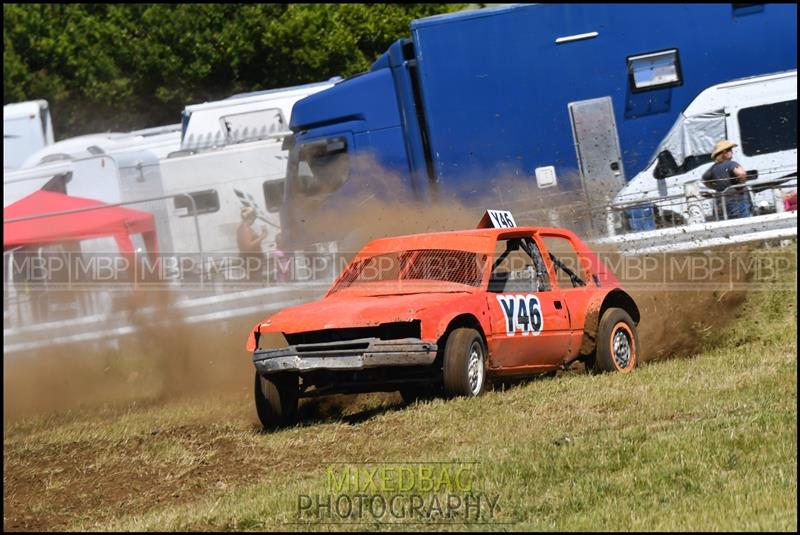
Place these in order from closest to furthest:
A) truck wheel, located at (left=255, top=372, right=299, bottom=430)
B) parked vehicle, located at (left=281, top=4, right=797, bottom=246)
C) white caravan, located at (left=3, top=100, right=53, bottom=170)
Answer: truck wheel, located at (left=255, top=372, right=299, bottom=430) → parked vehicle, located at (left=281, top=4, right=797, bottom=246) → white caravan, located at (left=3, top=100, right=53, bottom=170)

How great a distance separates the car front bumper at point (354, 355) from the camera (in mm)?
8305

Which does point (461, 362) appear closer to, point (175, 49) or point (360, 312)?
point (360, 312)

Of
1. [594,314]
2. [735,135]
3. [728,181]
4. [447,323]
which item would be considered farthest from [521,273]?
[735,135]

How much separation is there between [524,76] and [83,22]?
737 inches

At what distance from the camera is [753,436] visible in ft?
21.5

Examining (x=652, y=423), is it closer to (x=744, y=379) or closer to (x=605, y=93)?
(x=744, y=379)

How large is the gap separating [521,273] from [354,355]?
82.1 inches

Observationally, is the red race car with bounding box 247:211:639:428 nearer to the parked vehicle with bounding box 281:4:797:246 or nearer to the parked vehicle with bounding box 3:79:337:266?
the parked vehicle with bounding box 281:4:797:246

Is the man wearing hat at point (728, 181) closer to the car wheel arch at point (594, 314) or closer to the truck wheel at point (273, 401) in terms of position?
the car wheel arch at point (594, 314)

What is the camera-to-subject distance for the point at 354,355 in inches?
329

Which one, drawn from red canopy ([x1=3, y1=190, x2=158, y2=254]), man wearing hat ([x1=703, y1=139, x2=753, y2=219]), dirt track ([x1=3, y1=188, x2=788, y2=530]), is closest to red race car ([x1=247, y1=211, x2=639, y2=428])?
dirt track ([x1=3, y1=188, x2=788, y2=530])

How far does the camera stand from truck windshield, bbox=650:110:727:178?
1443cm

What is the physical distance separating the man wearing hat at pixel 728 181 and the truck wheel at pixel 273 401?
6447 millimetres

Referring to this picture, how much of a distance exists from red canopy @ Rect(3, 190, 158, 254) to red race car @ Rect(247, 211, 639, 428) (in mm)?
5675
